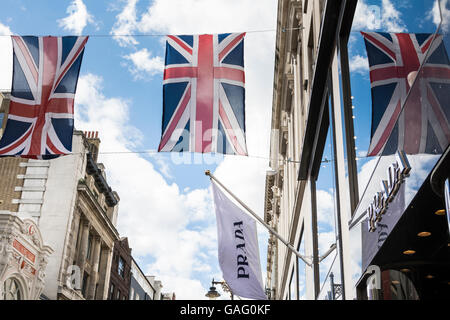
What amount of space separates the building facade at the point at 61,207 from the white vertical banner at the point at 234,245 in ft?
101

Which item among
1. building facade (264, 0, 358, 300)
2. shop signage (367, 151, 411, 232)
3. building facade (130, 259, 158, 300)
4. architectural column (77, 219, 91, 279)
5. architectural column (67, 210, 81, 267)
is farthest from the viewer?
building facade (130, 259, 158, 300)

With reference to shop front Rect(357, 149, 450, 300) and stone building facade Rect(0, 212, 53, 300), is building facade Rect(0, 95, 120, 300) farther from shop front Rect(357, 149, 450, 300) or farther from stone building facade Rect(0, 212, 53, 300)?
shop front Rect(357, 149, 450, 300)

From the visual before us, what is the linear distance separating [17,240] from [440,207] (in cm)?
3167

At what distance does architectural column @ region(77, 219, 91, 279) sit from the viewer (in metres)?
48.1

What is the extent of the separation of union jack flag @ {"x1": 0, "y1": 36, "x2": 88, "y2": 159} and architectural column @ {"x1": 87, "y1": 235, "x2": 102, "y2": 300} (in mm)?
41177

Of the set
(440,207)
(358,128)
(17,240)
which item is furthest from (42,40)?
(17,240)

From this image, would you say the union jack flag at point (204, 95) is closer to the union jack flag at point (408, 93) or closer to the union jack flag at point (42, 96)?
the union jack flag at point (42, 96)

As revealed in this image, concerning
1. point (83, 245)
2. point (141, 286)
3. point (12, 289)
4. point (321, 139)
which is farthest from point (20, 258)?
point (141, 286)

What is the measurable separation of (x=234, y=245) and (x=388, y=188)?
8.79 m

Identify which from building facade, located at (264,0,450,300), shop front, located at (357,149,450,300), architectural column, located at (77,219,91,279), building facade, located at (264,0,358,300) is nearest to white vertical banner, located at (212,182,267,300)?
building facade, located at (264,0,358,300)

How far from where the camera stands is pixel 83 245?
48719 mm

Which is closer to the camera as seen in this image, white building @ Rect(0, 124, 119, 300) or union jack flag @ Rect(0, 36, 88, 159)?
union jack flag @ Rect(0, 36, 88, 159)

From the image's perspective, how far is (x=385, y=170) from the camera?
17.9 feet

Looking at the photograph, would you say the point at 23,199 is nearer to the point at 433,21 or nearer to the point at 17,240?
the point at 17,240
